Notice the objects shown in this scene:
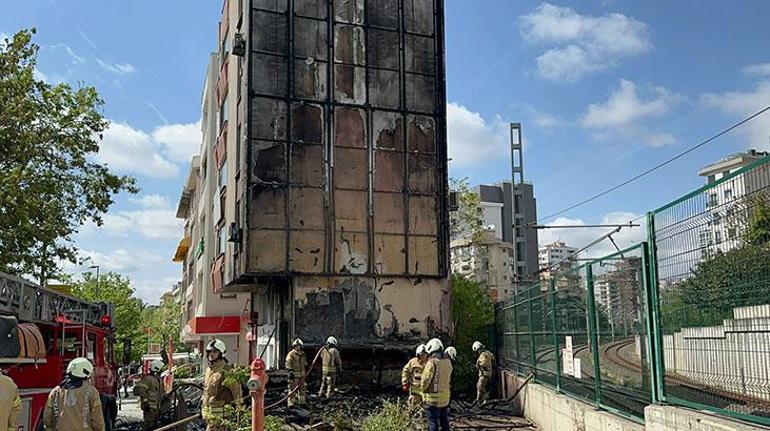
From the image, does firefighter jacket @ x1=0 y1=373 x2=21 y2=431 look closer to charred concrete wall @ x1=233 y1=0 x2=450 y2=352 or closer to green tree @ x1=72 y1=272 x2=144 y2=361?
charred concrete wall @ x1=233 y1=0 x2=450 y2=352

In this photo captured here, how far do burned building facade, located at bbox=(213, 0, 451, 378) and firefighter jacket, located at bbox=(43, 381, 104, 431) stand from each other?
1388 cm

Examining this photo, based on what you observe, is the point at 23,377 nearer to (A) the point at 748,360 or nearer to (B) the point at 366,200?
(A) the point at 748,360

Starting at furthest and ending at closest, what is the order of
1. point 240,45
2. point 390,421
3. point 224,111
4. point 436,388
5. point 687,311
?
point 224,111, point 240,45, point 390,421, point 436,388, point 687,311

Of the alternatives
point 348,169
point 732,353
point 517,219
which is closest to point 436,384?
point 732,353

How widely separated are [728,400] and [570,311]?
18.5 feet

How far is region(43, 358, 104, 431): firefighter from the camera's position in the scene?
743 centimetres

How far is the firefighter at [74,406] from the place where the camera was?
743cm

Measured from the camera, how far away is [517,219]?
3259 cm

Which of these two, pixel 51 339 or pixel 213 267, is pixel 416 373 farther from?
pixel 213 267

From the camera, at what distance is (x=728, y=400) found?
6098 millimetres

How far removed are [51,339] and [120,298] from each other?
160 feet

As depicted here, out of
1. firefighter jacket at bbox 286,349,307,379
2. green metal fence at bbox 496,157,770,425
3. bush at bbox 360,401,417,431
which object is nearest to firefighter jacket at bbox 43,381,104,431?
bush at bbox 360,401,417,431

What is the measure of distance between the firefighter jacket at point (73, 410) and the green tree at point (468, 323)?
16.1 m

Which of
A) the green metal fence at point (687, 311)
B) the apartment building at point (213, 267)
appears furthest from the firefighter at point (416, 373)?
the apartment building at point (213, 267)
